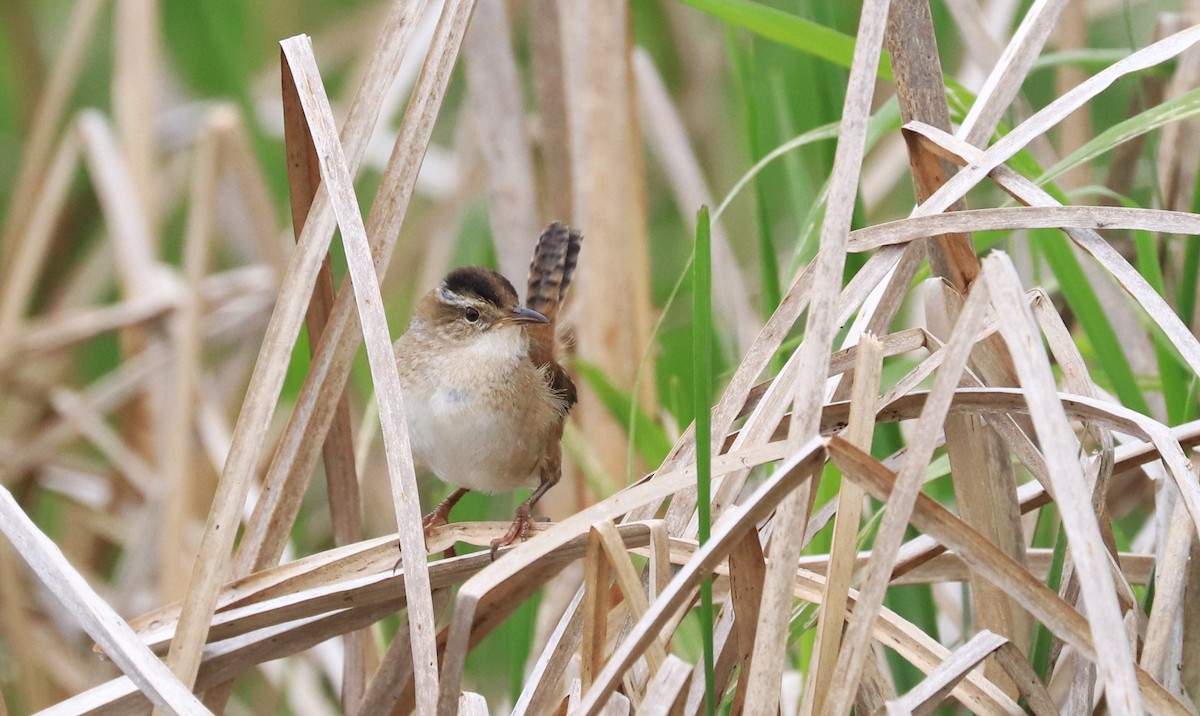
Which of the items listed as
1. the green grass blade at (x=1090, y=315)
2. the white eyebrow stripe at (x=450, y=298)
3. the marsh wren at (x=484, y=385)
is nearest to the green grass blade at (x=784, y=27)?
the green grass blade at (x=1090, y=315)

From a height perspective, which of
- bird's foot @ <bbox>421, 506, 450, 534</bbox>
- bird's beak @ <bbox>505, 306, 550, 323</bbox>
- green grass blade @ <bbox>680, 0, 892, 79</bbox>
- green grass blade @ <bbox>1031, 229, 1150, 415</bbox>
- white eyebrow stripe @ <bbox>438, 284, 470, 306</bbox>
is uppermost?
green grass blade @ <bbox>680, 0, 892, 79</bbox>

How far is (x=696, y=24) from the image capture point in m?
5.03

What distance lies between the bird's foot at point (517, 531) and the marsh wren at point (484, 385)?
23cm

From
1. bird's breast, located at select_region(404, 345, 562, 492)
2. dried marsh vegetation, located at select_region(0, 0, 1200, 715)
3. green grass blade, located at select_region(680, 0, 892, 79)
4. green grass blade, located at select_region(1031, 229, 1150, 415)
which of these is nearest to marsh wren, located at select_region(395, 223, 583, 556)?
bird's breast, located at select_region(404, 345, 562, 492)

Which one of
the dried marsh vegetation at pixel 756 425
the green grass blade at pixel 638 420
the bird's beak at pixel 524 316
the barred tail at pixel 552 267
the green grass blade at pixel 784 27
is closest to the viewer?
the dried marsh vegetation at pixel 756 425

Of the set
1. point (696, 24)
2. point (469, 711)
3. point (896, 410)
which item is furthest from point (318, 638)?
point (696, 24)

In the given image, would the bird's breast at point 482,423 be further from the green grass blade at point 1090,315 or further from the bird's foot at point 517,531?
the green grass blade at point 1090,315

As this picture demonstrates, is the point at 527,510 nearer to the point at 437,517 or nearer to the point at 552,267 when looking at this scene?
the point at 437,517

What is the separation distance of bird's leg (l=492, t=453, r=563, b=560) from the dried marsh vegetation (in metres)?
0.07

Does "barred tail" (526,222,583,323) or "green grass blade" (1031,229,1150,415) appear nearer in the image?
"green grass blade" (1031,229,1150,415)

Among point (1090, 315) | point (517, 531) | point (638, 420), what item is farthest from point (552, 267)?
point (1090, 315)

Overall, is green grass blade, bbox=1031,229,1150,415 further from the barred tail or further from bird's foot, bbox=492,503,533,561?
the barred tail

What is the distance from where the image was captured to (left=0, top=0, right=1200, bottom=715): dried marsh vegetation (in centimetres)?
154

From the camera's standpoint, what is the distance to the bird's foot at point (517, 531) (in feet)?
6.86
